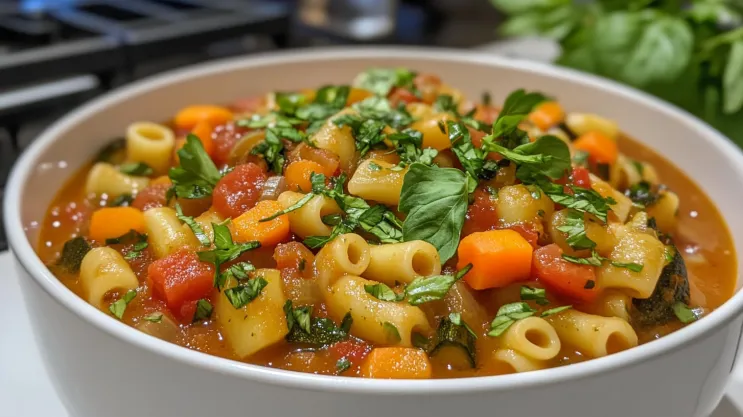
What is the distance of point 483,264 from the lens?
1351mm

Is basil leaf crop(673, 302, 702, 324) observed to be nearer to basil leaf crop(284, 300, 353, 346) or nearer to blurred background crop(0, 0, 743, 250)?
basil leaf crop(284, 300, 353, 346)

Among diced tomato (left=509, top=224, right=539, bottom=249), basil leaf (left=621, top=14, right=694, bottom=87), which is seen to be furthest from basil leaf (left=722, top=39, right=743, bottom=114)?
diced tomato (left=509, top=224, right=539, bottom=249)

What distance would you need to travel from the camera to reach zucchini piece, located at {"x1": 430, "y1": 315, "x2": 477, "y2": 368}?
1.29 meters

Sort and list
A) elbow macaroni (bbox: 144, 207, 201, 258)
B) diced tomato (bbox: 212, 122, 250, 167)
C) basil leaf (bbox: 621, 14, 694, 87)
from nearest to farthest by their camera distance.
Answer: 1. elbow macaroni (bbox: 144, 207, 201, 258)
2. diced tomato (bbox: 212, 122, 250, 167)
3. basil leaf (bbox: 621, 14, 694, 87)

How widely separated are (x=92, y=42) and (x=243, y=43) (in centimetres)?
120

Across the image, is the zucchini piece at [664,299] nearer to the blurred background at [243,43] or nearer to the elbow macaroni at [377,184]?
the elbow macaroni at [377,184]

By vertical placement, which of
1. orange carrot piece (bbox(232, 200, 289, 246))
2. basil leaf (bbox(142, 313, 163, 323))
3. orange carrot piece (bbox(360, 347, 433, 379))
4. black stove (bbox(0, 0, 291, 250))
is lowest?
black stove (bbox(0, 0, 291, 250))

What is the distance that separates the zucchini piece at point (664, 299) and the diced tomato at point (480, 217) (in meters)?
0.34

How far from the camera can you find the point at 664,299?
58.1 inches

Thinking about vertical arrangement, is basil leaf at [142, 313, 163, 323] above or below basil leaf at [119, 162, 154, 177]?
above

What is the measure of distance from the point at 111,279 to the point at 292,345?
41 centimetres

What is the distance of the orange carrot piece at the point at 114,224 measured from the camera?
1.67 meters

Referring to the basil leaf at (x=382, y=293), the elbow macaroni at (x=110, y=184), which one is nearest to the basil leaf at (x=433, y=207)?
the basil leaf at (x=382, y=293)

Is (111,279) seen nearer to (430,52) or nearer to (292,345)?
(292,345)
